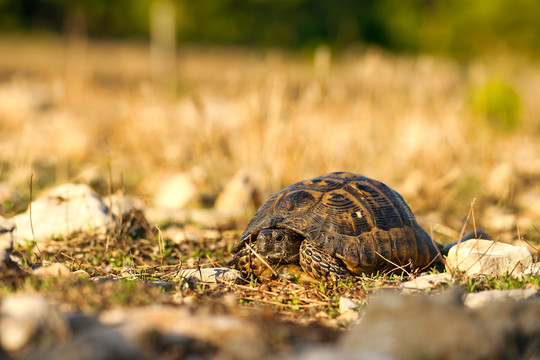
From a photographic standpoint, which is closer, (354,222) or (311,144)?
(354,222)

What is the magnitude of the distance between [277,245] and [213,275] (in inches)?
16.1

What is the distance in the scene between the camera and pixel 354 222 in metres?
3.19

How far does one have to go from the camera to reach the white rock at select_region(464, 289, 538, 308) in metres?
2.49

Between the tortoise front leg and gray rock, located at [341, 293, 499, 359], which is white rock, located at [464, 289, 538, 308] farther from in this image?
the tortoise front leg

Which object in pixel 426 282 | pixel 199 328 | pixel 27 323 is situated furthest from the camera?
pixel 426 282

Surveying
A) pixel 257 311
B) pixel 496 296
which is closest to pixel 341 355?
pixel 257 311

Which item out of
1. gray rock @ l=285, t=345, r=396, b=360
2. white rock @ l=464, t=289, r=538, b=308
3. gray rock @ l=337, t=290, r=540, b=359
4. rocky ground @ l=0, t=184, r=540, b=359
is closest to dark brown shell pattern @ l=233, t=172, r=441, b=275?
rocky ground @ l=0, t=184, r=540, b=359

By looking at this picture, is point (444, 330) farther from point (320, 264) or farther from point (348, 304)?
point (320, 264)

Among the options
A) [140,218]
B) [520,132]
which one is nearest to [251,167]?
[140,218]

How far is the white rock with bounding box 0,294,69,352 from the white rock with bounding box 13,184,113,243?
2.25m

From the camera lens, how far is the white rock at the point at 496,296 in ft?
8.16

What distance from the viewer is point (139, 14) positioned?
1055 inches

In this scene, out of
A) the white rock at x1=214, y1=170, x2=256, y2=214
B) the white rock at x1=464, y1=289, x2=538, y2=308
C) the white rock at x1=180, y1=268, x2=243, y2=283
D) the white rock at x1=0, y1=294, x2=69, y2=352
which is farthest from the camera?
the white rock at x1=214, y1=170, x2=256, y2=214

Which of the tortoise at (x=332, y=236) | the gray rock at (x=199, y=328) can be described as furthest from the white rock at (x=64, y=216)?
the gray rock at (x=199, y=328)
